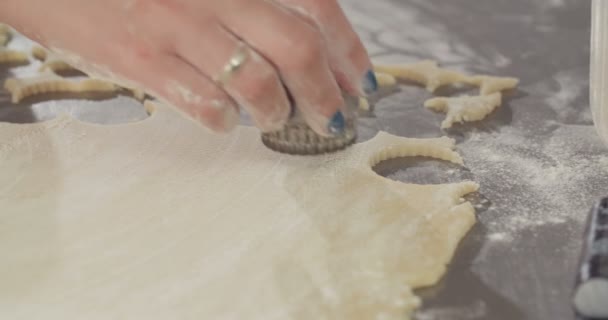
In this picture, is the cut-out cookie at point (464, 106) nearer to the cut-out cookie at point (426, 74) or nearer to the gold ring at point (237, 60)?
the cut-out cookie at point (426, 74)

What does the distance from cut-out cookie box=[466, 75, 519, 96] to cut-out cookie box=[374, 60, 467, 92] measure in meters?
0.02

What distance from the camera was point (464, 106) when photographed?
125cm

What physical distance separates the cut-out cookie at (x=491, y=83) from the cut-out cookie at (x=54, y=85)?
674 millimetres

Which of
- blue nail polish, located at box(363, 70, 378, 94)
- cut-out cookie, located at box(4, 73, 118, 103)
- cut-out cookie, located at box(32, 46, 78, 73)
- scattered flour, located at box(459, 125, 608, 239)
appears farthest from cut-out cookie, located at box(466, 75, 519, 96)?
cut-out cookie, located at box(32, 46, 78, 73)

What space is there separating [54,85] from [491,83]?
31.9 inches

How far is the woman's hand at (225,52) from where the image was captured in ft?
2.95

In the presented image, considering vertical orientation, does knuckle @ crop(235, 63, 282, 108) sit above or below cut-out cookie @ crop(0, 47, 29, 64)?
above

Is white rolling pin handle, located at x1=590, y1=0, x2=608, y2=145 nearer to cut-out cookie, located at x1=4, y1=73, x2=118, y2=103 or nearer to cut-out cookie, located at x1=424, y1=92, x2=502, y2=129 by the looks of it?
cut-out cookie, located at x1=424, y1=92, x2=502, y2=129

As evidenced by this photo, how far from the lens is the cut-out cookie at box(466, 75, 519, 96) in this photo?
4.38ft

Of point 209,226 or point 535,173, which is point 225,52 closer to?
point 209,226

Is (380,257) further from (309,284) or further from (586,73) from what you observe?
(586,73)

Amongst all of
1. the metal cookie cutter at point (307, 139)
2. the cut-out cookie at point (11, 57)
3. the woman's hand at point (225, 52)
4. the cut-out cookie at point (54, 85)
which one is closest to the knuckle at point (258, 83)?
the woman's hand at point (225, 52)

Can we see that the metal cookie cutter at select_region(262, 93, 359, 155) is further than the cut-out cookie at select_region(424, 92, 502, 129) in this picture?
No

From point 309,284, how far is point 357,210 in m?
0.17
